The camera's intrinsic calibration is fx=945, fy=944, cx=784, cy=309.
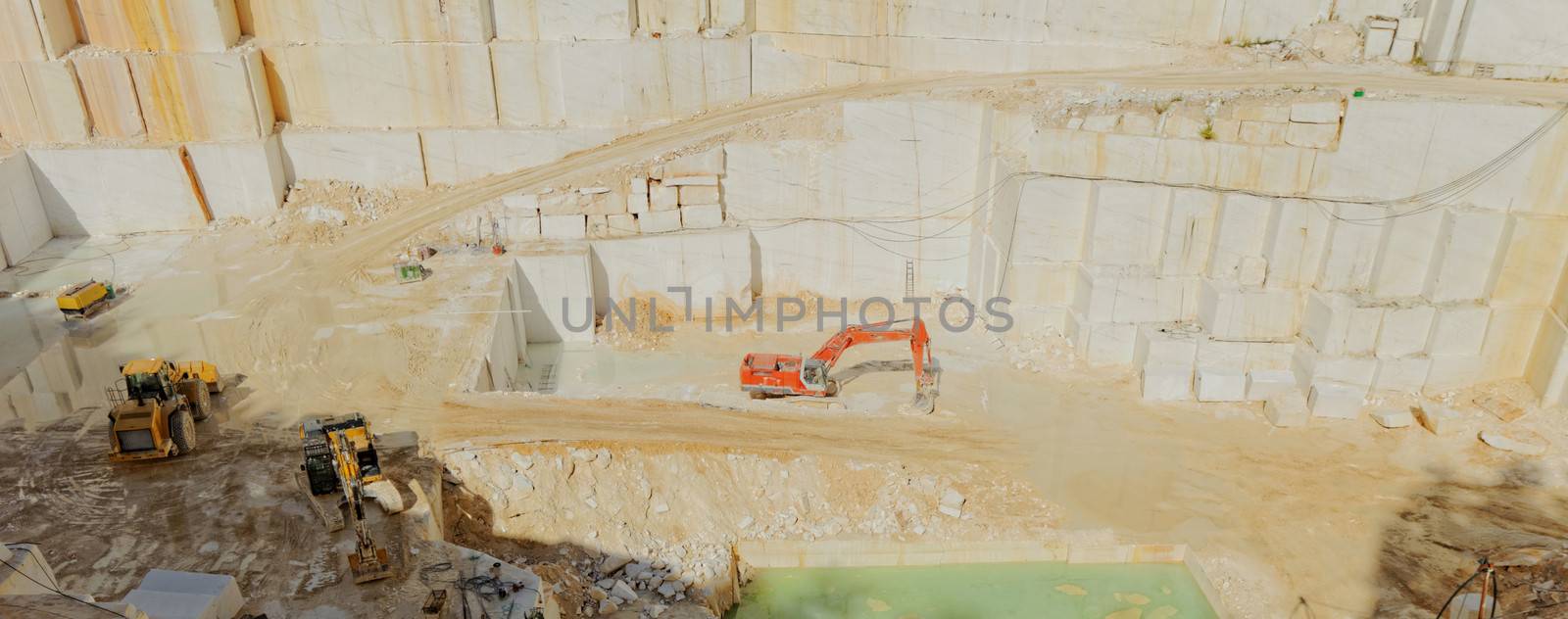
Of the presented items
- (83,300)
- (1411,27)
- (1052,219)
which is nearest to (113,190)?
(83,300)

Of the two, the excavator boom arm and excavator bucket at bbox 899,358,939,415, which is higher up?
the excavator boom arm

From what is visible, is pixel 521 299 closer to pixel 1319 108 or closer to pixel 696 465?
pixel 696 465

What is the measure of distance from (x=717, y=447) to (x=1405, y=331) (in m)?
15.6

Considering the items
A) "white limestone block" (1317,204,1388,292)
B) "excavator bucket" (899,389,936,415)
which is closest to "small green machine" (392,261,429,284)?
"excavator bucket" (899,389,936,415)

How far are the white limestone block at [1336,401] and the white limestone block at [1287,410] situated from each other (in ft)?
0.77

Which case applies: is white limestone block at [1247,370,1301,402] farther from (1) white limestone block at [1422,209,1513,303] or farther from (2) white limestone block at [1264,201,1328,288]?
(1) white limestone block at [1422,209,1513,303]

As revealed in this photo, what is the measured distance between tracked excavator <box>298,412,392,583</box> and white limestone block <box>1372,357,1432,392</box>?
20.7 m

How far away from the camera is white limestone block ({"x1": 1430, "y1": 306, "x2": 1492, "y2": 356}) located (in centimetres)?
2073

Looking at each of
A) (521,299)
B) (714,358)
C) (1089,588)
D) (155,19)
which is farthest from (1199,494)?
(155,19)

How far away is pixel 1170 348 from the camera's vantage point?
21906mm

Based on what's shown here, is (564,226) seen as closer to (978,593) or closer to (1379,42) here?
(978,593)

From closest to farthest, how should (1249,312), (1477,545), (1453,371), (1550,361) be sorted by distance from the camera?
(1477,545), (1550,361), (1453,371), (1249,312)

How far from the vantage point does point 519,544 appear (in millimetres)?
16250

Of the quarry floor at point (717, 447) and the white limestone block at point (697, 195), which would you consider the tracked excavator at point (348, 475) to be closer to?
the quarry floor at point (717, 447)
